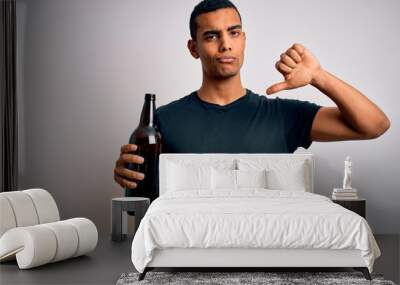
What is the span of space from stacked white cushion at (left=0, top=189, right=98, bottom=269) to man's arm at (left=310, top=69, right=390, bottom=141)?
2274mm

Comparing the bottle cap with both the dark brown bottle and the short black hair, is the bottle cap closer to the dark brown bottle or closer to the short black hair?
Result: the dark brown bottle

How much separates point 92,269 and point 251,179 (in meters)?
1.59

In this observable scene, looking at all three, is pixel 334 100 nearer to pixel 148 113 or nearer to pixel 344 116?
pixel 344 116

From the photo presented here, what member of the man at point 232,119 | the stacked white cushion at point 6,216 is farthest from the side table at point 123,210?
the stacked white cushion at point 6,216

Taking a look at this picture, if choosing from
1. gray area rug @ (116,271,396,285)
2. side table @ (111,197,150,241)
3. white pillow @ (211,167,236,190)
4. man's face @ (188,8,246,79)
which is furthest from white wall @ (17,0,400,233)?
gray area rug @ (116,271,396,285)

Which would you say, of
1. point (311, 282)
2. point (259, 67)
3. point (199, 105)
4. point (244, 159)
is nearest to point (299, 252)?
point (311, 282)

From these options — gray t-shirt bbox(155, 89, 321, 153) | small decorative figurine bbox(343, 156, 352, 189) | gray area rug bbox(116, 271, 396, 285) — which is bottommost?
gray area rug bbox(116, 271, 396, 285)

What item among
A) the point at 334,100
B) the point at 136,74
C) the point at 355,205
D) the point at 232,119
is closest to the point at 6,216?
the point at 232,119

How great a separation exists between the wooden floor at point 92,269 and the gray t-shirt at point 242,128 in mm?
1149

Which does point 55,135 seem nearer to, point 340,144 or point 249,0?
point 249,0

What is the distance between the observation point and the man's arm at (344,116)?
19.4 ft

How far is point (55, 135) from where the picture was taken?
6906 millimetres

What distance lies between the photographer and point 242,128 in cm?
627

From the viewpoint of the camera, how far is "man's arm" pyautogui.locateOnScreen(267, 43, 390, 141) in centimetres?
533
